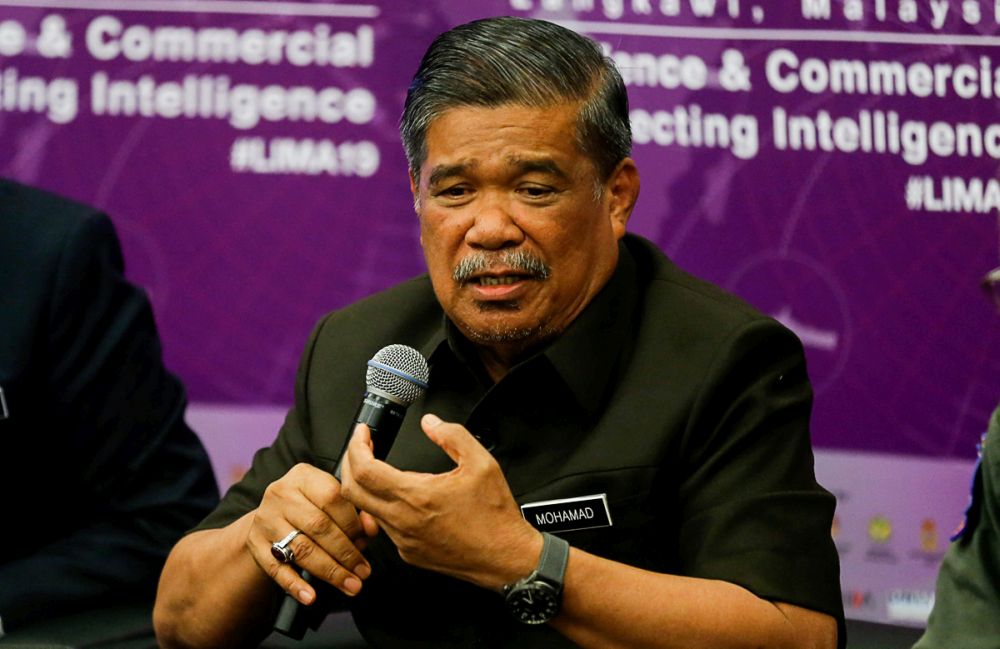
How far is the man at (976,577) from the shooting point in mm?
1979

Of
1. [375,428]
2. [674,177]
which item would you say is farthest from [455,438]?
[674,177]

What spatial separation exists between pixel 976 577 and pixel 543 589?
0.62 meters

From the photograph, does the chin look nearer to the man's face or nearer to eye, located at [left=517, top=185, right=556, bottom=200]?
the man's face

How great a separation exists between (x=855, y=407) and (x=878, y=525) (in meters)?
0.26

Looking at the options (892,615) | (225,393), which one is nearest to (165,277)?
(225,393)

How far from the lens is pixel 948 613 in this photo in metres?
2.02

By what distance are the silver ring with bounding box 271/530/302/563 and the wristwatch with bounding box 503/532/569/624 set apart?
0.98 ft

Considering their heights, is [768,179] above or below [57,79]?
below

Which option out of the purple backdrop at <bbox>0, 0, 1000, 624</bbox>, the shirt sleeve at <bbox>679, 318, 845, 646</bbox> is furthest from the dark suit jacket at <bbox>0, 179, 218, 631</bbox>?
the shirt sleeve at <bbox>679, 318, 845, 646</bbox>

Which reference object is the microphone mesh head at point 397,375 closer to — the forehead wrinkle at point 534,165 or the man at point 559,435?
the man at point 559,435

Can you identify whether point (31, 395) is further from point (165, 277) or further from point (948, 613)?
point (948, 613)

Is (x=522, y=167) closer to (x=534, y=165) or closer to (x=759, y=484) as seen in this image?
(x=534, y=165)

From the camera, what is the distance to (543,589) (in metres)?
1.91

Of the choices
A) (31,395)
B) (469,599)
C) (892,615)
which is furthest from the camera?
(892,615)
